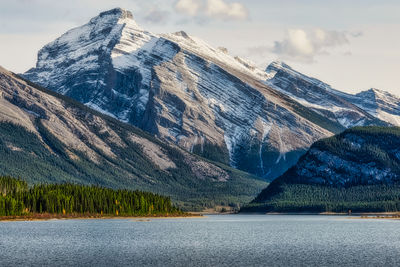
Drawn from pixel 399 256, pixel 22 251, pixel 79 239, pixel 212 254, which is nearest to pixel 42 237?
pixel 79 239

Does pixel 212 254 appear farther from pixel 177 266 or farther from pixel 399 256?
pixel 399 256

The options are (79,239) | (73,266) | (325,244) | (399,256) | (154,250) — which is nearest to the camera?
(73,266)

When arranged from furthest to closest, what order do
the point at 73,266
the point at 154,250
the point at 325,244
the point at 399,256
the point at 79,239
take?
the point at 79,239
the point at 325,244
the point at 154,250
the point at 399,256
the point at 73,266

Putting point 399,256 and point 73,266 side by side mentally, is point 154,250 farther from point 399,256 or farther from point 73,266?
point 399,256

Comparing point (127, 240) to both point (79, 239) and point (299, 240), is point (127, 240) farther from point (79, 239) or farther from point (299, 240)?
point (299, 240)

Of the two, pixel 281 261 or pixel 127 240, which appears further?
pixel 127 240

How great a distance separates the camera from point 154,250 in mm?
161875

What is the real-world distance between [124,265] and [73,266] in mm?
8694

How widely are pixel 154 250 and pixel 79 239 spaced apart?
114ft

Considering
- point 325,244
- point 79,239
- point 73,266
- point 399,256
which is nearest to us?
point 73,266

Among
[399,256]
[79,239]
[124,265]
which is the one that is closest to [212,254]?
[124,265]

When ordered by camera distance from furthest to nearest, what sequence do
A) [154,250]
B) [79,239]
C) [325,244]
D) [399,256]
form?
1. [79,239]
2. [325,244]
3. [154,250]
4. [399,256]

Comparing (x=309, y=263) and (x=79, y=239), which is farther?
(x=79, y=239)

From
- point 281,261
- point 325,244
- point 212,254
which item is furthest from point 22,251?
point 325,244
